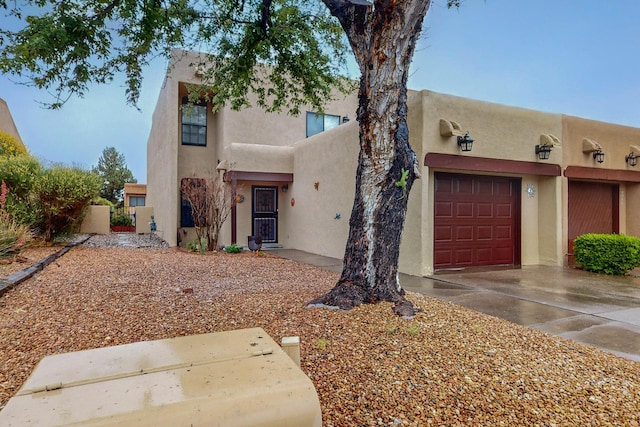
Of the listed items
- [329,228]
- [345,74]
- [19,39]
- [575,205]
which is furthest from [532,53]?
[19,39]

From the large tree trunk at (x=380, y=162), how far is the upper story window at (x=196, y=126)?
1097 cm

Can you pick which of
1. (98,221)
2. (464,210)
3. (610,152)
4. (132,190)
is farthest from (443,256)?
(132,190)

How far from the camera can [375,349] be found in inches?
129

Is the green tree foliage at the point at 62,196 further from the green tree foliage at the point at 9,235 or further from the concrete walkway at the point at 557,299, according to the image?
the concrete walkway at the point at 557,299

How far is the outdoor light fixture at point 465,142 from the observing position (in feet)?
26.6

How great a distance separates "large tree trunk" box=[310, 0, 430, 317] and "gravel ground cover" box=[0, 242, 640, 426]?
0.35 m

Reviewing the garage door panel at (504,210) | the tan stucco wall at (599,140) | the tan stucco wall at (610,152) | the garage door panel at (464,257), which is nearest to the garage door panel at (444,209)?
the garage door panel at (464,257)

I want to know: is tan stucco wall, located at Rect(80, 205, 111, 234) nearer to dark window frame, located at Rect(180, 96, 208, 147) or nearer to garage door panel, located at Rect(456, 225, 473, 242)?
dark window frame, located at Rect(180, 96, 208, 147)

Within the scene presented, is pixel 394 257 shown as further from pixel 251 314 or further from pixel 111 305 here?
pixel 111 305

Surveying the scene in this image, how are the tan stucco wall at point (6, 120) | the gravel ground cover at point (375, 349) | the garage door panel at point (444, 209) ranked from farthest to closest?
the tan stucco wall at point (6, 120) < the garage door panel at point (444, 209) < the gravel ground cover at point (375, 349)

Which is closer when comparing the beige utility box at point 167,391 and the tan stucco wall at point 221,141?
the beige utility box at point 167,391

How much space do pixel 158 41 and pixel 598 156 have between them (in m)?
10.7

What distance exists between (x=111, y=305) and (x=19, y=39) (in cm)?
338

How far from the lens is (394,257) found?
4.63 metres
